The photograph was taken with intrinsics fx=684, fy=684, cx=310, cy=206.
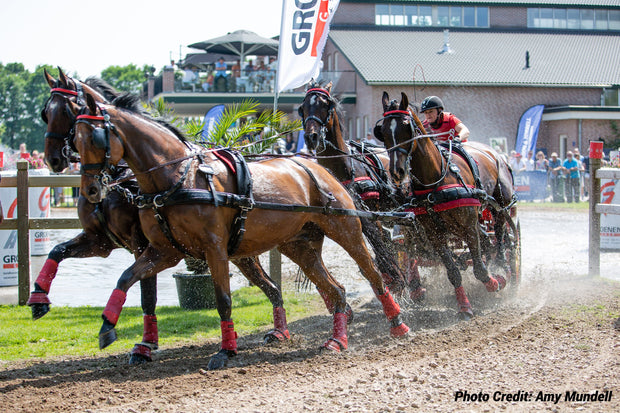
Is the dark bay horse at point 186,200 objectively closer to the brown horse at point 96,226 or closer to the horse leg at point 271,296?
the brown horse at point 96,226

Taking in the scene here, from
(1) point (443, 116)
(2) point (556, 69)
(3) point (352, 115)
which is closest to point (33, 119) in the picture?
(3) point (352, 115)

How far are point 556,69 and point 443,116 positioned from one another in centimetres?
3037

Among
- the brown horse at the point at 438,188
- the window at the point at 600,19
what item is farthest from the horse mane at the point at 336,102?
the window at the point at 600,19

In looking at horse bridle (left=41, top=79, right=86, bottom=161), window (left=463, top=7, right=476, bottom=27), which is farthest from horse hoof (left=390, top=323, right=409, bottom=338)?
window (left=463, top=7, right=476, bottom=27)

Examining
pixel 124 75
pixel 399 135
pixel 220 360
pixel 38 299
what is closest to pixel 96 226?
pixel 38 299

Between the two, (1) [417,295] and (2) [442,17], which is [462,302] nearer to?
(1) [417,295]

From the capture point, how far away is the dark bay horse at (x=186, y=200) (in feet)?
18.2

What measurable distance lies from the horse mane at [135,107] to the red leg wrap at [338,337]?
7.45 ft

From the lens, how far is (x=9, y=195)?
1127cm

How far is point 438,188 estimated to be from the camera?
7836 mm

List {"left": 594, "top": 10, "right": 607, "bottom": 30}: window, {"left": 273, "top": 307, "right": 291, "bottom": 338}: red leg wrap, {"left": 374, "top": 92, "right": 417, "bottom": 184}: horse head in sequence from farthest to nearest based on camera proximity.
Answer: {"left": 594, "top": 10, "right": 607, "bottom": 30}: window, {"left": 374, "top": 92, "right": 417, "bottom": 184}: horse head, {"left": 273, "top": 307, "right": 291, "bottom": 338}: red leg wrap

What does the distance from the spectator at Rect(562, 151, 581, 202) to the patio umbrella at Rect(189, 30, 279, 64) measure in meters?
12.6

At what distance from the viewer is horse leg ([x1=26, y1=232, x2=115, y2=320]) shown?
243 inches

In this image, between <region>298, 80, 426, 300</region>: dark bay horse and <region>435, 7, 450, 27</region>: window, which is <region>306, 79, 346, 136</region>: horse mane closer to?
<region>298, 80, 426, 300</region>: dark bay horse
